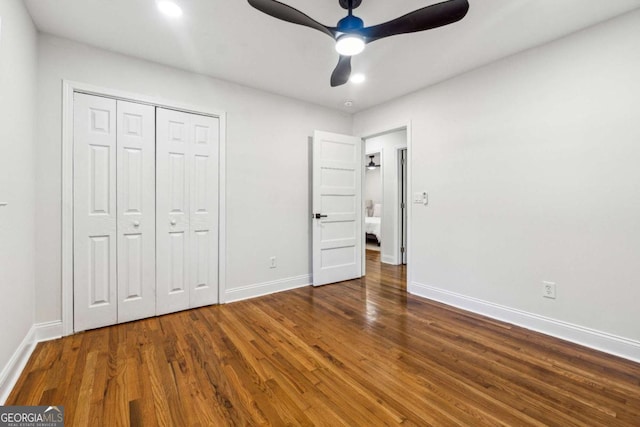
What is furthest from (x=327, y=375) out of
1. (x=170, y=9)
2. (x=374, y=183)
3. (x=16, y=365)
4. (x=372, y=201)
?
(x=374, y=183)

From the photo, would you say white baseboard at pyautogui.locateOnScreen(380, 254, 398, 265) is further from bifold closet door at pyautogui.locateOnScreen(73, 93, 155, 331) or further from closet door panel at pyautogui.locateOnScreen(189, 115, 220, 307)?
bifold closet door at pyautogui.locateOnScreen(73, 93, 155, 331)

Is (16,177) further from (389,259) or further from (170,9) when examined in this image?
(389,259)

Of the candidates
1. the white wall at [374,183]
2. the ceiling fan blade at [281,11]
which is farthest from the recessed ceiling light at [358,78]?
the white wall at [374,183]

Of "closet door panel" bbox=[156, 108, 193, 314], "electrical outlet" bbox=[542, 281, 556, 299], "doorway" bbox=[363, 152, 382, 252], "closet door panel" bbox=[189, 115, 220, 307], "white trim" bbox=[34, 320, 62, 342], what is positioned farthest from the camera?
"doorway" bbox=[363, 152, 382, 252]

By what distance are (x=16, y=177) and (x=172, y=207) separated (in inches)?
45.1

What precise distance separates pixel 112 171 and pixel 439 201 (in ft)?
11.0

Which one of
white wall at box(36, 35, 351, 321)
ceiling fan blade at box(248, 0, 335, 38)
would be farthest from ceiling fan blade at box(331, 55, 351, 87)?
white wall at box(36, 35, 351, 321)

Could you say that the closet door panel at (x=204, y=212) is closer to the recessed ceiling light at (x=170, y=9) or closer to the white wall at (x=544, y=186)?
the recessed ceiling light at (x=170, y=9)

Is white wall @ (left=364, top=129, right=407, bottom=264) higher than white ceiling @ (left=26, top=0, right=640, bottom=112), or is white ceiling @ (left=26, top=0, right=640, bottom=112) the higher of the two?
white ceiling @ (left=26, top=0, right=640, bottom=112)

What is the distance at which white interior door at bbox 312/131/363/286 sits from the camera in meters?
3.80

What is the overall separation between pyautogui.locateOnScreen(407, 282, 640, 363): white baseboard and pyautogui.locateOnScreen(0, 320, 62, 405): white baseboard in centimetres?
357

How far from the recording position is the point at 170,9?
6.66 ft

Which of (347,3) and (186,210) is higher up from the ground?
(347,3)

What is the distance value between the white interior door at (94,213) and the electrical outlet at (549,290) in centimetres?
386
